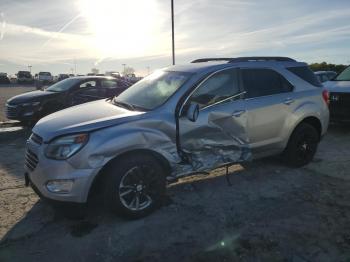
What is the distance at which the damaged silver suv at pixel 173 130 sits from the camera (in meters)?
4.10

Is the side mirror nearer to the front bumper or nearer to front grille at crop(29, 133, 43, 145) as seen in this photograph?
the front bumper

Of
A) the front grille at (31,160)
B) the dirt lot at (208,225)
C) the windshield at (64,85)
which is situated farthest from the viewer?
the windshield at (64,85)

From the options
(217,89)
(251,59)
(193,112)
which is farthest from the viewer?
(251,59)

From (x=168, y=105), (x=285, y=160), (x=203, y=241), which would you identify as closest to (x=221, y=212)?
(x=203, y=241)

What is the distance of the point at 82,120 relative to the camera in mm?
4371

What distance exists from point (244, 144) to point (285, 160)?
4.46 feet

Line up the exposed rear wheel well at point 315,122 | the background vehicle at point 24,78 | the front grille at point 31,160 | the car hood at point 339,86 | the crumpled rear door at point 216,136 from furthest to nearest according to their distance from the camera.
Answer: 1. the background vehicle at point 24,78
2. the car hood at point 339,86
3. the exposed rear wheel well at point 315,122
4. the crumpled rear door at point 216,136
5. the front grille at point 31,160

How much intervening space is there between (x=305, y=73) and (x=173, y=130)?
293 cm

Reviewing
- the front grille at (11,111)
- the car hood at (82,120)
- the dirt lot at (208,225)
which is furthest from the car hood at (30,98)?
the car hood at (82,120)

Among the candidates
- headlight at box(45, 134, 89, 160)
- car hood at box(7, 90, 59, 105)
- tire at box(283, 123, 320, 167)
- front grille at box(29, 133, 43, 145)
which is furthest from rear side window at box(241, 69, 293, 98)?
car hood at box(7, 90, 59, 105)

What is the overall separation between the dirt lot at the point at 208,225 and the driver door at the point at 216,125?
21.9 inches

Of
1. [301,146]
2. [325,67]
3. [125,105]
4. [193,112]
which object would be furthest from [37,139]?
[325,67]

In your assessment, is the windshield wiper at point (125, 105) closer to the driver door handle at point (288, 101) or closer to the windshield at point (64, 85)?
the driver door handle at point (288, 101)

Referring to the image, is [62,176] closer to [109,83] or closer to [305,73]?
[305,73]
